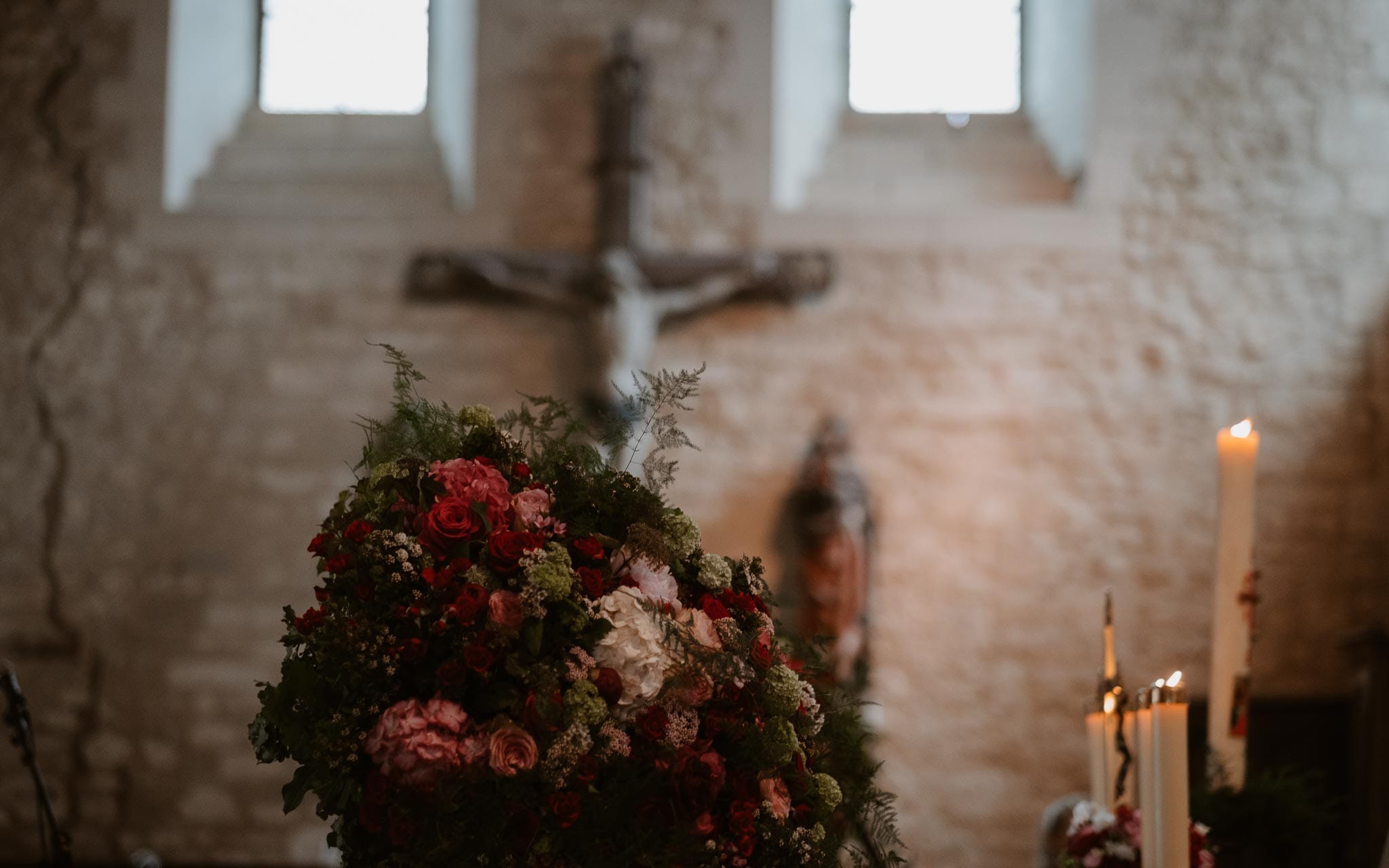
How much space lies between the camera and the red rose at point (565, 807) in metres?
1.02

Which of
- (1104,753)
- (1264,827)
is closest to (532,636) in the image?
(1104,753)

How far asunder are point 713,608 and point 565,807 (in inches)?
10.0

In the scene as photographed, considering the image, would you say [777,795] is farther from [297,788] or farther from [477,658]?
[297,788]

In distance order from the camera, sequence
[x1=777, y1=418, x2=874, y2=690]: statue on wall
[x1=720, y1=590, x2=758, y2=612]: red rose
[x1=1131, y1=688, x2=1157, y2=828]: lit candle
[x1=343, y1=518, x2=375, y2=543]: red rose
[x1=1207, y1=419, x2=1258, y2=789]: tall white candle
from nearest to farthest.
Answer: [x1=343, y1=518, x2=375, y2=543]: red rose → [x1=720, y1=590, x2=758, y2=612]: red rose → [x1=1131, y1=688, x2=1157, y2=828]: lit candle → [x1=1207, y1=419, x2=1258, y2=789]: tall white candle → [x1=777, y1=418, x2=874, y2=690]: statue on wall

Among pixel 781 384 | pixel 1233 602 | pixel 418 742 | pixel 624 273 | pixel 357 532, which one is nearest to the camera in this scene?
pixel 418 742

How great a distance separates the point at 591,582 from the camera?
3.68 feet

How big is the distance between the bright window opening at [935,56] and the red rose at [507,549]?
4758mm

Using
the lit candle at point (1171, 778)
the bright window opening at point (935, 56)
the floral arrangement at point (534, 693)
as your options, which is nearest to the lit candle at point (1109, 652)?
the lit candle at point (1171, 778)

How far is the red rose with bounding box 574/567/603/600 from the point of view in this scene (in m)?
1.12

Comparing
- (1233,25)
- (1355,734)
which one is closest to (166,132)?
(1233,25)

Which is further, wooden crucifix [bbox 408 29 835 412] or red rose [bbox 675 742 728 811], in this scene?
wooden crucifix [bbox 408 29 835 412]

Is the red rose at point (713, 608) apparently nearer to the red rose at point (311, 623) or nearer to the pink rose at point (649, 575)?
the pink rose at point (649, 575)

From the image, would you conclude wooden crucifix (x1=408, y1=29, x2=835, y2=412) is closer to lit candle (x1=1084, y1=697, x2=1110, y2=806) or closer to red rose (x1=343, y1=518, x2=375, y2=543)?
lit candle (x1=1084, y1=697, x2=1110, y2=806)

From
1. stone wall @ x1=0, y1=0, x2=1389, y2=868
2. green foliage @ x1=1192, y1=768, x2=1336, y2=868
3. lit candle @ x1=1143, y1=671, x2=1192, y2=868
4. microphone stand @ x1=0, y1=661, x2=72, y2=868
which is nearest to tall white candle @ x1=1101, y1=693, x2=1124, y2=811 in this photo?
green foliage @ x1=1192, y1=768, x2=1336, y2=868
